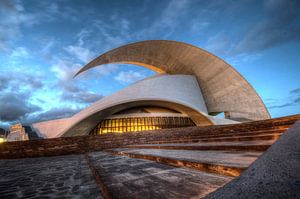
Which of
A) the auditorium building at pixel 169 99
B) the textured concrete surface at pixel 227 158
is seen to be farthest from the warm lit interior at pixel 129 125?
the textured concrete surface at pixel 227 158

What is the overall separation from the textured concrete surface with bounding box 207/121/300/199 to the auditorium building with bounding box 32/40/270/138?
43.8ft

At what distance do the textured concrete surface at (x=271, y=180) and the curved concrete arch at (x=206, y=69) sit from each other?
1729 cm

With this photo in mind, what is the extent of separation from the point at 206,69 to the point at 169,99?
7.35 meters

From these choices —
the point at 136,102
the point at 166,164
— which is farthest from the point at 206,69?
the point at 166,164

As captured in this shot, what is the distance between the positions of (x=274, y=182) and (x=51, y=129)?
1810 centimetres

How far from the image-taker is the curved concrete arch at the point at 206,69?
16719 mm

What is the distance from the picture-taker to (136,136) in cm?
874

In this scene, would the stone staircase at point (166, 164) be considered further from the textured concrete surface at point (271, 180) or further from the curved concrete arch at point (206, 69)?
the curved concrete arch at point (206, 69)

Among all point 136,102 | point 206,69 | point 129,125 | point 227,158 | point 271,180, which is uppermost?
point 206,69

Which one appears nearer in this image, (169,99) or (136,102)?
(169,99)

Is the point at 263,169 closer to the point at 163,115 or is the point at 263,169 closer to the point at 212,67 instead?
the point at 163,115

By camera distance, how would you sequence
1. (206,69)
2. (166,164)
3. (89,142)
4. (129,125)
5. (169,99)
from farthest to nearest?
1. (206,69)
2. (129,125)
3. (169,99)
4. (89,142)
5. (166,164)

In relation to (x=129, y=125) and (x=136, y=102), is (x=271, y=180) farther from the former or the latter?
(x=129, y=125)

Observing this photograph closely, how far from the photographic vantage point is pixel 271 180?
62 centimetres
